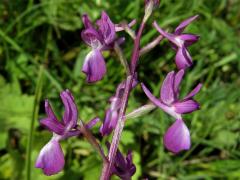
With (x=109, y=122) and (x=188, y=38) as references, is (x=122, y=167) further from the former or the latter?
(x=188, y=38)

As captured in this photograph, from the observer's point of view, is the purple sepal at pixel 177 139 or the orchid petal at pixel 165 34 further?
the orchid petal at pixel 165 34

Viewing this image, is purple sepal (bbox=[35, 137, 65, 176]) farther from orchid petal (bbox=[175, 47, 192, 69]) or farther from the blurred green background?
the blurred green background

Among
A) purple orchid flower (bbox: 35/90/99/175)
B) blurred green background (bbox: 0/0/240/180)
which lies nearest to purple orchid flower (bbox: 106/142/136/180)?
purple orchid flower (bbox: 35/90/99/175)

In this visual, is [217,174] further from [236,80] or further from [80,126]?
[80,126]

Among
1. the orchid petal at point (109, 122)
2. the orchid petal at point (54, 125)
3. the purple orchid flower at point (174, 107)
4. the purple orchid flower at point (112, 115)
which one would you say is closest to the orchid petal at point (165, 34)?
the purple orchid flower at point (174, 107)

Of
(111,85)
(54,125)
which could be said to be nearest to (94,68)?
(54,125)

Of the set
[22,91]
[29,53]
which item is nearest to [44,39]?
[29,53]

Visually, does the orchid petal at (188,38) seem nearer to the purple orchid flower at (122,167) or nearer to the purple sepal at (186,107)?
the purple sepal at (186,107)
